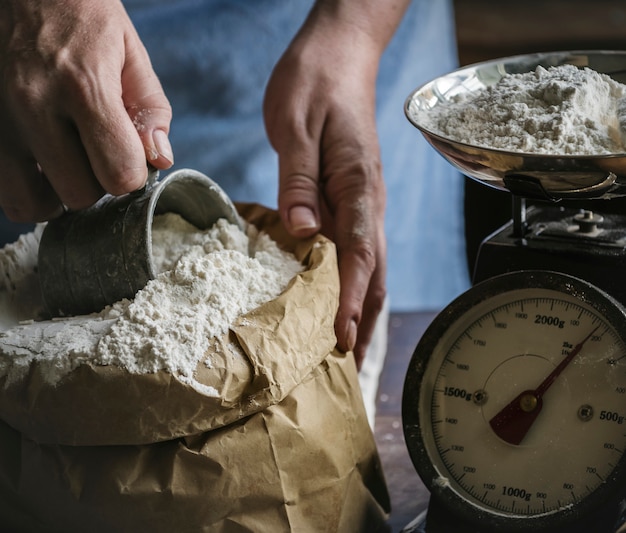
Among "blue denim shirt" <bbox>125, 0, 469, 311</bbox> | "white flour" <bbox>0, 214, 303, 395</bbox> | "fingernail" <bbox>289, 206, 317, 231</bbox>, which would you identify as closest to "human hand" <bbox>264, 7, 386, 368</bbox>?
"fingernail" <bbox>289, 206, 317, 231</bbox>

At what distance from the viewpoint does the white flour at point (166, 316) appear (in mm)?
750

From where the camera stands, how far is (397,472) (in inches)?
39.8

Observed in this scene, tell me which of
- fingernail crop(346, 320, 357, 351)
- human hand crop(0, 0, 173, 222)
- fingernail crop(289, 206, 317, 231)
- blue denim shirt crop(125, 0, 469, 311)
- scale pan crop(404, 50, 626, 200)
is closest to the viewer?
scale pan crop(404, 50, 626, 200)

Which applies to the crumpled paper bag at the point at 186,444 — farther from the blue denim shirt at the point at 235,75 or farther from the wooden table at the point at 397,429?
the blue denim shirt at the point at 235,75

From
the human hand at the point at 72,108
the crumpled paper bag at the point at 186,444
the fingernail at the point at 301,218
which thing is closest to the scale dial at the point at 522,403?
the crumpled paper bag at the point at 186,444

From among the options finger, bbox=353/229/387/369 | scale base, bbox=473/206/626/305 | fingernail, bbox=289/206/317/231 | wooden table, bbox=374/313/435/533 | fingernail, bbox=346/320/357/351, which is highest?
scale base, bbox=473/206/626/305

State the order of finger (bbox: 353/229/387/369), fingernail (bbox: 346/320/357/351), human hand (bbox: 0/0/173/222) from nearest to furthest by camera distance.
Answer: human hand (bbox: 0/0/173/222) < fingernail (bbox: 346/320/357/351) < finger (bbox: 353/229/387/369)

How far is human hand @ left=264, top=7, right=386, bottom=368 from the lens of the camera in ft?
3.49

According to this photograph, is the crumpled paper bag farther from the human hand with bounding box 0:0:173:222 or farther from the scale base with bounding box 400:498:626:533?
the human hand with bounding box 0:0:173:222

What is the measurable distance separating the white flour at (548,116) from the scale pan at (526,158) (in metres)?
0.02

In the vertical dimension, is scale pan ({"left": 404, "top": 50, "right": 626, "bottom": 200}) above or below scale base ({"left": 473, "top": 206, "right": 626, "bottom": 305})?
above

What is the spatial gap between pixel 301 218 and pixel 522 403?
37cm

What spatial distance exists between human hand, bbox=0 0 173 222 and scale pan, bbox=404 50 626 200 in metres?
0.29

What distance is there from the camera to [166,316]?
31.1 inches
